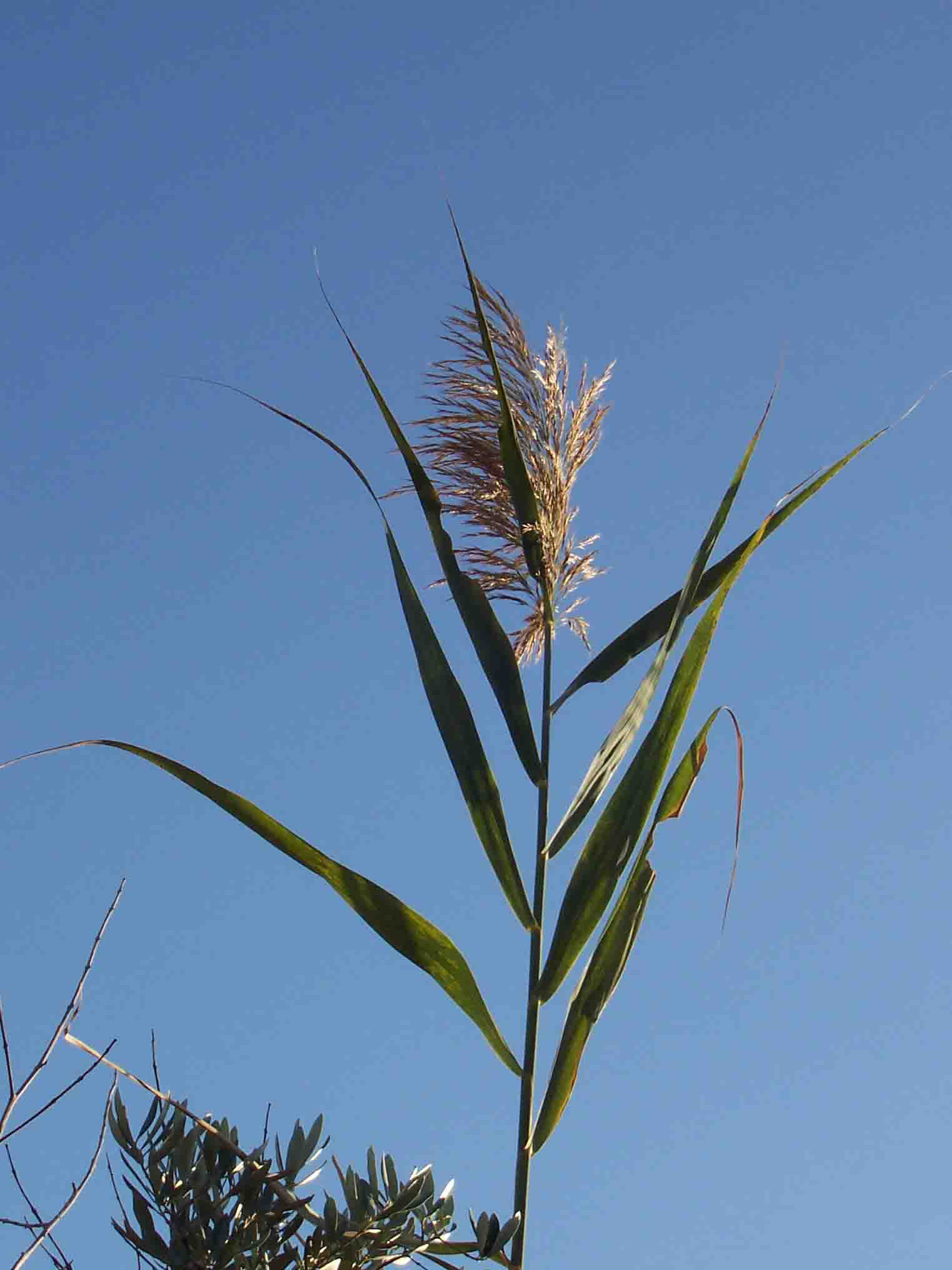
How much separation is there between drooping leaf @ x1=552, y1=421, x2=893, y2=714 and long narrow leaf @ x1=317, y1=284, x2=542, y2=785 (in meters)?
0.07

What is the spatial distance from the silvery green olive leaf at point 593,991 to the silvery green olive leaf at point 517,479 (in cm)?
59

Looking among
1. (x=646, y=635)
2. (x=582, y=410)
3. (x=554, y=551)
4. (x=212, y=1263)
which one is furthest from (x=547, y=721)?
(x=212, y=1263)

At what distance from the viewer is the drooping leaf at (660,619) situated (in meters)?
1.84

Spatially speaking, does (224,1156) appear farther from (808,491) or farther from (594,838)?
(808,491)

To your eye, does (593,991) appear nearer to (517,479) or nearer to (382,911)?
(382,911)

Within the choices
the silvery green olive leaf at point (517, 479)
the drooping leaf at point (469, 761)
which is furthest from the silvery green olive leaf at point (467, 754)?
the silvery green olive leaf at point (517, 479)

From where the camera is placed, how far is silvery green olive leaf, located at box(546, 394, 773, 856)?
170cm

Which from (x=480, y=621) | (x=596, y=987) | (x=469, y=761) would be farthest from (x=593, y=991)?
(x=480, y=621)

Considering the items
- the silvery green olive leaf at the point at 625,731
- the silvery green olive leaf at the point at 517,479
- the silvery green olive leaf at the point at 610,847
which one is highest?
the silvery green olive leaf at the point at 517,479

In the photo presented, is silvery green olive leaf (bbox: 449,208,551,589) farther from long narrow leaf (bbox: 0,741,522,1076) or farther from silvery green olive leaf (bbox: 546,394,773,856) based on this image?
long narrow leaf (bbox: 0,741,522,1076)

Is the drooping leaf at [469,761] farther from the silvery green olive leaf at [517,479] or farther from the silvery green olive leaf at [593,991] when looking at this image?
the silvery green olive leaf at [517,479]

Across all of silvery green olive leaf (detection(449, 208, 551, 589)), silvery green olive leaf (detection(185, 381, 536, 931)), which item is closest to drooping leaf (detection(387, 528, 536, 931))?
silvery green olive leaf (detection(185, 381, 536, 931))

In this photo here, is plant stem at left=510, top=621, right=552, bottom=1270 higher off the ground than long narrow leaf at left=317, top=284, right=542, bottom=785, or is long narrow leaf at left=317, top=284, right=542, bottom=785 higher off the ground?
long narrow leaf at left=317, top=284, right=542, bottom=785

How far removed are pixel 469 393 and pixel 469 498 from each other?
0.67 feet
